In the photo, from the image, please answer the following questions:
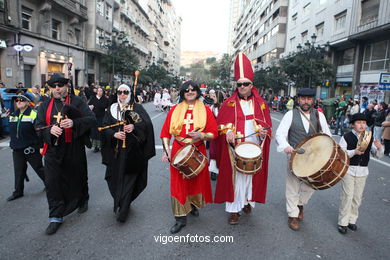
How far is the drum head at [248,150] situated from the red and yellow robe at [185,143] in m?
0.45

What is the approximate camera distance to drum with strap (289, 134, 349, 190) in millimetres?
3436

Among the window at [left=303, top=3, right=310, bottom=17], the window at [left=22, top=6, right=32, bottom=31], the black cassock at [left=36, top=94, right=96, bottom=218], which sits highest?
the window at [left=303, top=3, right=310, bottom=17]

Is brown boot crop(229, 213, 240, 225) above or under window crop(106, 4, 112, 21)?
under

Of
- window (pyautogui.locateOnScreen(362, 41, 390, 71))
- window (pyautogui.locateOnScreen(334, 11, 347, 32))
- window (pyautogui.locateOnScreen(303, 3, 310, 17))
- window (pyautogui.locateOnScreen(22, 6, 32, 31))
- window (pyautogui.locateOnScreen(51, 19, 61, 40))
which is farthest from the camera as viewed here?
window (pyautogui.locateOnScreen(303, 3, 310, 17))

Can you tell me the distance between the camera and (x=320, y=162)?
11.5 feet

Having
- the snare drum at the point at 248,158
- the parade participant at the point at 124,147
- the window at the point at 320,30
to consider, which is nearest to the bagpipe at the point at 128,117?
the parade participant at the point at 124,147

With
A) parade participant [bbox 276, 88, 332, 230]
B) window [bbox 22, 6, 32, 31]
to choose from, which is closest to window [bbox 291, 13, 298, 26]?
window [bbox 22, 6, 32, 31]

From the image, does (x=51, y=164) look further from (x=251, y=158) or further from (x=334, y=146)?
(x=334, y=146)

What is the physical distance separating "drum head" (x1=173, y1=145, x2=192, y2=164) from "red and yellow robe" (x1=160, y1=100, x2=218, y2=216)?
147mm

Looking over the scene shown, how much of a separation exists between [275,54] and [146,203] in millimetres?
45573

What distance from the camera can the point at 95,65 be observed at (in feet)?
111

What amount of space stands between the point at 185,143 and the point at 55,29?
87.7ft

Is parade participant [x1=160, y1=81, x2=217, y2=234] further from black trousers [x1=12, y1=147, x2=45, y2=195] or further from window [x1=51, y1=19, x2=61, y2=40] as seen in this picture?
window [x1=51, y1=19, x2=61, y2=40]

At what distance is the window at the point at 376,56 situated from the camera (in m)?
21.2
